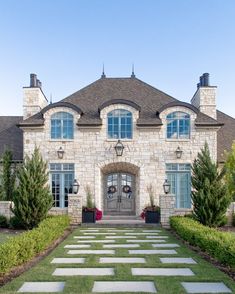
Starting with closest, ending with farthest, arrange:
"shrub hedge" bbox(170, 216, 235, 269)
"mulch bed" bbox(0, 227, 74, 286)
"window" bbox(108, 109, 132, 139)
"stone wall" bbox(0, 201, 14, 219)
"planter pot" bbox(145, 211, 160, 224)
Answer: "mulch bed" bbox(0, 227, 74, 286), "shrub hedge" bbox(170, 216, 235, 269), "planter pot" bbox(145, 211, 160, 224), "stone wall" bbox(0, 201, 14, 219), "window" bbox(108, 109, 132, 139)

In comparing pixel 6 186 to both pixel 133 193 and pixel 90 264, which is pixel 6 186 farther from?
pixel 90 264

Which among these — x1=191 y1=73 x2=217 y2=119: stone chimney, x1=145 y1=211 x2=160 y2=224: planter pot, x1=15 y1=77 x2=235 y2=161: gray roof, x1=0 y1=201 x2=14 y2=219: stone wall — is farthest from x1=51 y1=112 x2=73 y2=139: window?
x1=191 y1=73 x2=217 y2=119: stone chimney

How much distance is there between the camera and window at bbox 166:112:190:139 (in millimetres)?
21408

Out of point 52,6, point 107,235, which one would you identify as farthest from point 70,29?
Result: point 107,235

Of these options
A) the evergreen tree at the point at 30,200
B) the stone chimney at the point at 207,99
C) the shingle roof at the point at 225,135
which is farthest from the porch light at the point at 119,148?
the shingle roof at the point at 225,135

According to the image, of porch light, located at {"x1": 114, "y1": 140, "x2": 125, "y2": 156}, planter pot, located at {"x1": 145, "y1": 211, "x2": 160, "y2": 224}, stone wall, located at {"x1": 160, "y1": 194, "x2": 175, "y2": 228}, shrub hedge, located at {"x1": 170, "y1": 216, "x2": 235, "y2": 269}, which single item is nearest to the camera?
shrub hedge, located at {"x1": 170, "y1": 216, "x2": 235, "y2": 269}

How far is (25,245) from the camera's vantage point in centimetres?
974

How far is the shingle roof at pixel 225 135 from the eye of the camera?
22986mm

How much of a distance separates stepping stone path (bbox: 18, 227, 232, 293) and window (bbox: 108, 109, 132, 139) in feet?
24.7

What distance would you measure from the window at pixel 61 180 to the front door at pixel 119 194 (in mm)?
2553

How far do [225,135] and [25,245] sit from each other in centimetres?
1747

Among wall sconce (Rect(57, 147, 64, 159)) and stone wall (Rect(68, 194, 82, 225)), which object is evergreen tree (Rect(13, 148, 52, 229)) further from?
wall sconce (Rect(57, 147, 64, 159))

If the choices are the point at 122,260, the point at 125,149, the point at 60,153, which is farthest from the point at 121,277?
the point at 60,153

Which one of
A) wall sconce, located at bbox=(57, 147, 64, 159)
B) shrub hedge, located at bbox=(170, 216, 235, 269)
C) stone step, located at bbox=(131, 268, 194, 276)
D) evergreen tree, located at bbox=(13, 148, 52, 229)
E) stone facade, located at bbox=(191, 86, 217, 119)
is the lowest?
stone step, located at bbox=(131, 268, 194, 276)
